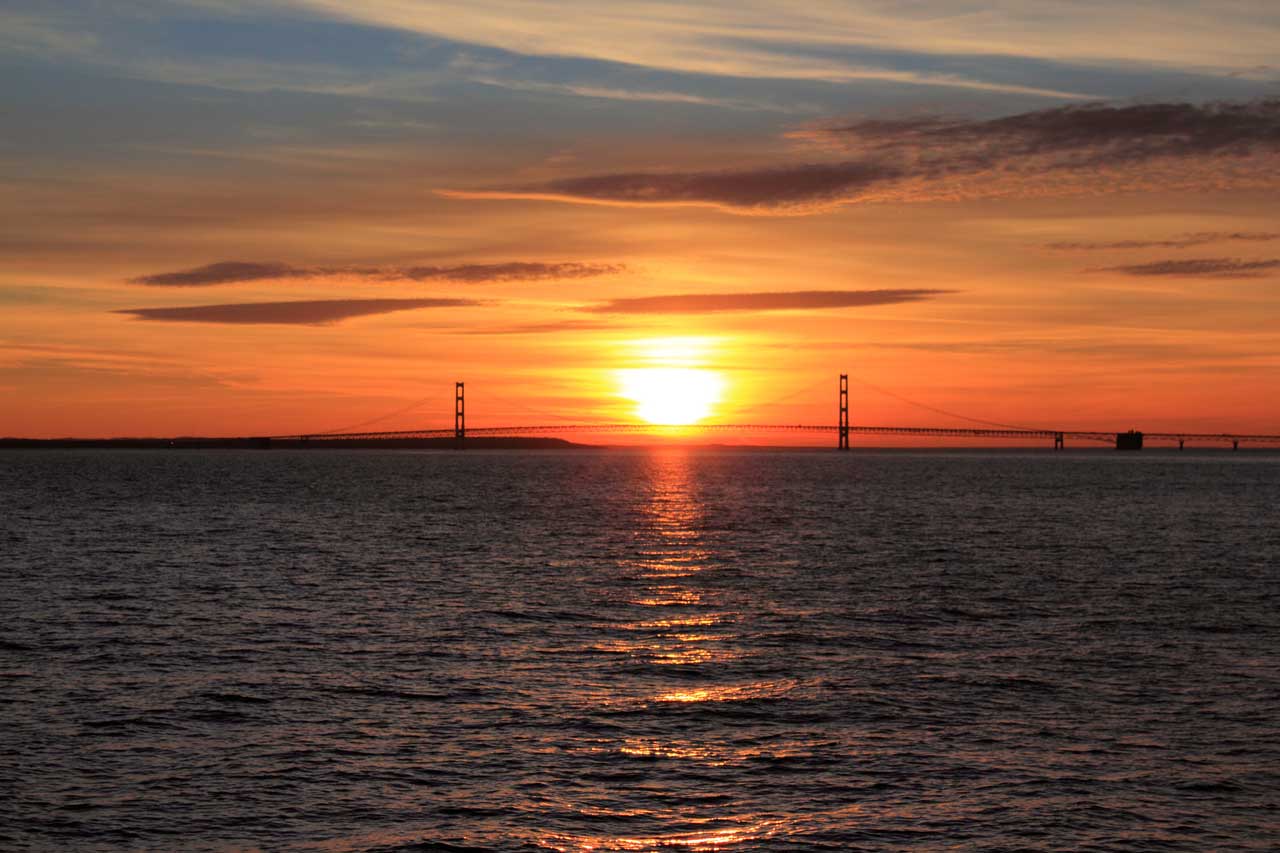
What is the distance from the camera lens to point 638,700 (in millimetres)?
26234

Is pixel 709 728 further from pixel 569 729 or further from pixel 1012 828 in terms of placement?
pixel 1012 828

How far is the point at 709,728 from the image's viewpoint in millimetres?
23953

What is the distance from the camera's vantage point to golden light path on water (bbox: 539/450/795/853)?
58.3ft

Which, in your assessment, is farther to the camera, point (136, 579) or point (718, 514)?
point (718, 514)

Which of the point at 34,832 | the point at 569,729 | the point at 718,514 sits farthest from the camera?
the point at 718,514

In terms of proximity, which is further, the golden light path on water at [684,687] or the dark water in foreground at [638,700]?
the dark water in foreground at [638,700]

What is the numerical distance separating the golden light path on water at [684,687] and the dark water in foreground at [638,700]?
3.4 inches

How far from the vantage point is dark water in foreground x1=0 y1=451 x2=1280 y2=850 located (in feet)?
61.0

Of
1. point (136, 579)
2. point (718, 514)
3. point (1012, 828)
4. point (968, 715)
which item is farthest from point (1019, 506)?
point (1012, 828)

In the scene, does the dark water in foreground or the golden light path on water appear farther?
the dark water in foreground

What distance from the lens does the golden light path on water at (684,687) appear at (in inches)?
700

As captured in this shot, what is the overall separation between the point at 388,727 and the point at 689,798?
Answer: 22.1 ft

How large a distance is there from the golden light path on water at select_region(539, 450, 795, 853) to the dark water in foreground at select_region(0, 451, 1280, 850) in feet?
0.28

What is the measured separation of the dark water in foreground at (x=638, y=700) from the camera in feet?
61.0
